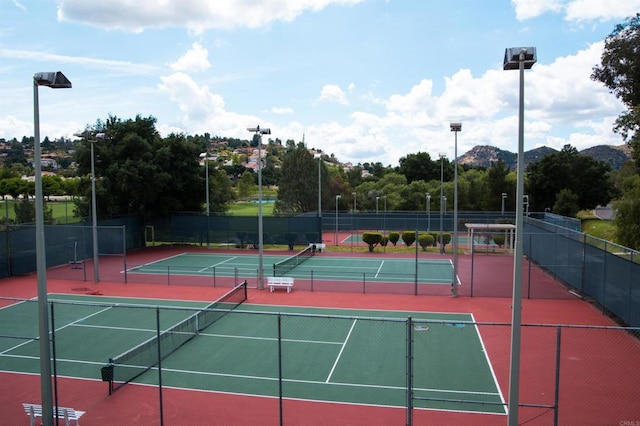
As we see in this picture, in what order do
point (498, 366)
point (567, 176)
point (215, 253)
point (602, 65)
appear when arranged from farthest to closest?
1. point (567, 176)
2. point (215, 253)
3. point (602, 65)
4. point (498, 366)

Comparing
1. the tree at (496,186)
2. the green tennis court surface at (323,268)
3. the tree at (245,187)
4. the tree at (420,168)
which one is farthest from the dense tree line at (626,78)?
the tree at (245,187)

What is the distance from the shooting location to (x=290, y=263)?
108 feet

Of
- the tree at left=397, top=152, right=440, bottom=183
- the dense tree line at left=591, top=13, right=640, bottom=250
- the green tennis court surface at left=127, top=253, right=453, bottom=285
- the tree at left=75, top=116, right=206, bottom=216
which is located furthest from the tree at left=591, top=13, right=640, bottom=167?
the tree at left=397, top=152, right=440, bottom=183

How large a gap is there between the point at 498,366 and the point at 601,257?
9.02m

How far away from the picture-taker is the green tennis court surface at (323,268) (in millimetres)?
29641

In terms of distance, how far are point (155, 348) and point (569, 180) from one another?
215 feet

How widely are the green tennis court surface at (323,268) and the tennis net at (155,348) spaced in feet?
29.4

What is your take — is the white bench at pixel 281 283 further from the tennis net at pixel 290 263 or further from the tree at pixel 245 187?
the tree at pixel 245 187

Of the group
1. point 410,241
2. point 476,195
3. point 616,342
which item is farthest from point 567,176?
point 616,342

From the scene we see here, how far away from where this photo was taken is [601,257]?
2103cm

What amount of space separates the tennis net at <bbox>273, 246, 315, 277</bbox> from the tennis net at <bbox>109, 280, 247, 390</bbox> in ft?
27.7

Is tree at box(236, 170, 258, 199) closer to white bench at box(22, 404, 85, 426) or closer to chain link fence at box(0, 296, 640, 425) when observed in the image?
chain link fence at box(0, 296, 640, 425)

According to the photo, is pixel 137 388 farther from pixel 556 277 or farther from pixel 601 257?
pixel 556 277

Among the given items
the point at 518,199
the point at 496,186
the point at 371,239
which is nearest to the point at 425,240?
the point at 371,239
